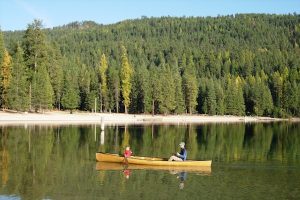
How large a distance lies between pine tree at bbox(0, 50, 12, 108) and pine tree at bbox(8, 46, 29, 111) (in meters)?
1.03

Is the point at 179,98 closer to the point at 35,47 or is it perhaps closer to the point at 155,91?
the point at 155,91

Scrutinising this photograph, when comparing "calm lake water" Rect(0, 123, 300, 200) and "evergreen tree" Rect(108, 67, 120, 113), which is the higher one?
"evergreen tree" Rect(108, 67, 120, 113)

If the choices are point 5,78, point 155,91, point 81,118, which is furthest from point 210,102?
point 5,78

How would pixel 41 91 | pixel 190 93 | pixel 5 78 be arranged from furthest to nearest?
1. pixel 190 93
2. pixel 41 91
3. pixel 5 78

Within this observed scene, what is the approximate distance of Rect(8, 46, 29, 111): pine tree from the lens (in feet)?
338

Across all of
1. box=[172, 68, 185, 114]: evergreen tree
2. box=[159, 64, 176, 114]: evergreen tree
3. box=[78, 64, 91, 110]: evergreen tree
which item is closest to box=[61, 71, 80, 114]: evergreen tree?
box=[78, 64, 91, 110]: evergreen tree

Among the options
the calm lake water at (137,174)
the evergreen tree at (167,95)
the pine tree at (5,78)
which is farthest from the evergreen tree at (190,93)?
the calm lake water at (137,174)

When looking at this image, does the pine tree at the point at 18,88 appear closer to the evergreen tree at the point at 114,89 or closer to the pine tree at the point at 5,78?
the pine tree at the point at 5,78

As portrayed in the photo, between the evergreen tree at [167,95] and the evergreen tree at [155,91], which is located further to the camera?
the evergreen tree at [167,95]

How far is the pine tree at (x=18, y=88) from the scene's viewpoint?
103000mm

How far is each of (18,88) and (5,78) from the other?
406 cm

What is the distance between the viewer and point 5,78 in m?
106

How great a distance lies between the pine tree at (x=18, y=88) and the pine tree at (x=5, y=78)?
40.5 inches

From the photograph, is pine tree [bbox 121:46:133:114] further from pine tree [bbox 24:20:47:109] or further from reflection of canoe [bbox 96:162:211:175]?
reflection of canoe [bbox 96:162:211:175]
